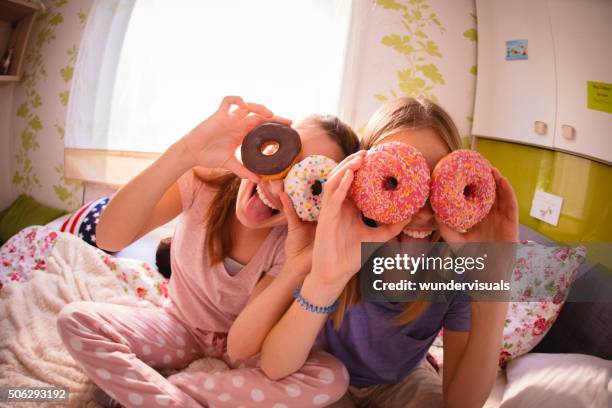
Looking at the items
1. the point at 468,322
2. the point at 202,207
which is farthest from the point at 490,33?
the point at 202,207

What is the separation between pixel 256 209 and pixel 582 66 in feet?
2.07

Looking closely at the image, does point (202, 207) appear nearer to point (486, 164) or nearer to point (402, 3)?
point (486, 164)

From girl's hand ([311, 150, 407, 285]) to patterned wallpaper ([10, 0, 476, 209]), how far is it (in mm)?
469

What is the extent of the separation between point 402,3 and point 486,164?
0.60 meters

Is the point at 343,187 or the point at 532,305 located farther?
the point at 532,305

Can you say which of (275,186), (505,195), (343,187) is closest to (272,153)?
(275,186)

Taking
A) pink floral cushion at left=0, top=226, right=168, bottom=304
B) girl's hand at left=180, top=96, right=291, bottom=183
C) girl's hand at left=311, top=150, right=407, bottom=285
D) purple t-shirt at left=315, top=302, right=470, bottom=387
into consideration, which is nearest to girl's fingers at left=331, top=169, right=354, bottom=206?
girl's hand at left=311, top=150, right=407, bottom=285

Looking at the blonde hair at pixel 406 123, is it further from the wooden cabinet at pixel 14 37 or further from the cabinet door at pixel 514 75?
the wooden cabinet at pixel 14 37

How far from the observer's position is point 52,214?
116 cm

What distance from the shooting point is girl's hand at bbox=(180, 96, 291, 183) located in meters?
0.68

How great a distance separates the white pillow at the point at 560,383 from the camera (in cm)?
69

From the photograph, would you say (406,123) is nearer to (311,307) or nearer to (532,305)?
(311,307)

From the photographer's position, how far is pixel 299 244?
67 cm

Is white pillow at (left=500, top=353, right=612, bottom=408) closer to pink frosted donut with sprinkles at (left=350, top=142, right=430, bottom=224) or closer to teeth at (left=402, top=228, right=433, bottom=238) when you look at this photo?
teeth at (left=402, top=228, right=433, bottom=238)
